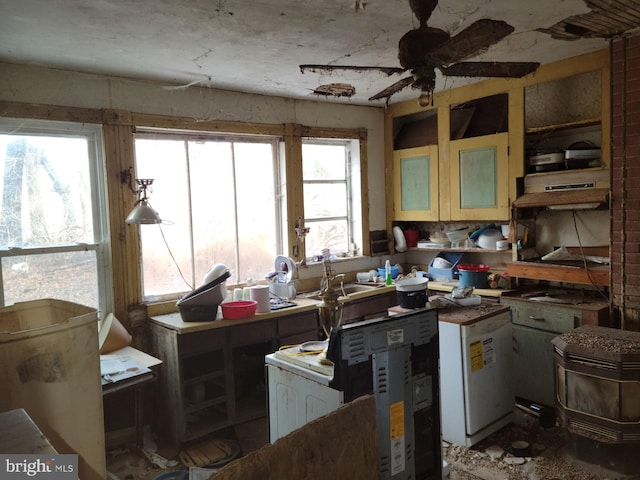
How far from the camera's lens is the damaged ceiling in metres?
2.41

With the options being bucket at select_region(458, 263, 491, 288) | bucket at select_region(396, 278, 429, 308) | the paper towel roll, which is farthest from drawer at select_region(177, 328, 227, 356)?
bucket at select_region(458, 263, 491, 288)

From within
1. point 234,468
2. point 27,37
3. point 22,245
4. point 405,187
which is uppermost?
point 27,37

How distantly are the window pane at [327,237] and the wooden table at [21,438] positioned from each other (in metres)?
3.48

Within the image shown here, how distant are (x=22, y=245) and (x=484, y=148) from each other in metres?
3.75

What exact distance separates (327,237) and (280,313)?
4.63 feet

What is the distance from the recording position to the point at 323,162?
15.8ft

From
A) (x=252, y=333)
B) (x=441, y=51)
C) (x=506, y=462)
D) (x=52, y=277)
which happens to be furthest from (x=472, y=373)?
(x=52, y=277)

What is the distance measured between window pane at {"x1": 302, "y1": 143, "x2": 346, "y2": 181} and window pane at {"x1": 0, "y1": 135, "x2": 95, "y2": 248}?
6.59 feet

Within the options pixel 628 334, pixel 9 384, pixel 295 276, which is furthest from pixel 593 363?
pixel 9 384

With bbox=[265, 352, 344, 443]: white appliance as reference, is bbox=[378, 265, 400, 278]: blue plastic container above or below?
above

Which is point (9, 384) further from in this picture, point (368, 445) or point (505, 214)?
point (505, 214)

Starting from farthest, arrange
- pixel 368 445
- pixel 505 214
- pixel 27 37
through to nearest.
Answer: pixel 505 214 < pixel 27 37 < pixel 368 445

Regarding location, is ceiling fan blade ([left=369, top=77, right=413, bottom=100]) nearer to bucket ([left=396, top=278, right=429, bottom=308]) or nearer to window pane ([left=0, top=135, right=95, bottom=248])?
bucket ([left=396, top=278, right=429, bottom=308])

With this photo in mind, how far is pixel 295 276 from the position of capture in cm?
441
